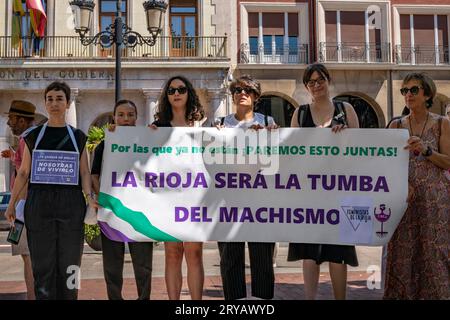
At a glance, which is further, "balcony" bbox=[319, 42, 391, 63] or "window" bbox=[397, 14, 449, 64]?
"window" bbox=[397, 14, 449, 64]

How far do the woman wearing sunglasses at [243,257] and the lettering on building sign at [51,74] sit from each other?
1697 centimetres

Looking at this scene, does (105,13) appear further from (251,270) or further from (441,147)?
(441,147)

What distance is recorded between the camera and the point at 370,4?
21281mm

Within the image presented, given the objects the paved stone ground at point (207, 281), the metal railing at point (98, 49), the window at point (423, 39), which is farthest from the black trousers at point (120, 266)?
the window at point (423, 39)

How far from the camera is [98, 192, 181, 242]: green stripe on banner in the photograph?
4203 mm

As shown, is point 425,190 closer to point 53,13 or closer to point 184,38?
point 184,38

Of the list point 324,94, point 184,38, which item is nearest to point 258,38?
point 184,38

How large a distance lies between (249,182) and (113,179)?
3.96 feet

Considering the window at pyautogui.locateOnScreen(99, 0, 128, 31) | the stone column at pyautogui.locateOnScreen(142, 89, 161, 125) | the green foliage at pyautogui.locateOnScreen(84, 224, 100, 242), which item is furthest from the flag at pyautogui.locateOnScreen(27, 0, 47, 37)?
the green foliage at pyautogui.locateOnScreen(84, 224, 100, 242)

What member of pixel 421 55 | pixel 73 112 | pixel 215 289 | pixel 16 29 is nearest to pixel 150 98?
pixel 73 112

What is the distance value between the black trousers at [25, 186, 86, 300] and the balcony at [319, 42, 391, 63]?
A: 728 inches

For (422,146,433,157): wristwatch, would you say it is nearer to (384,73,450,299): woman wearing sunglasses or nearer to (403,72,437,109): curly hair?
(384,73,450,299): woman wearing sunglasses

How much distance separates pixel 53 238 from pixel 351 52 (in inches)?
757
